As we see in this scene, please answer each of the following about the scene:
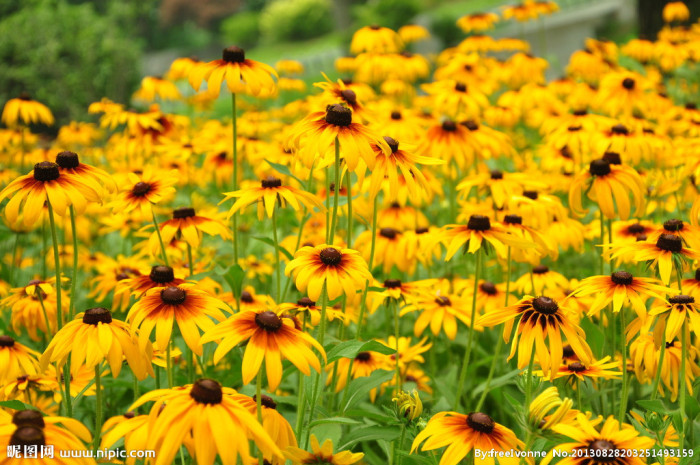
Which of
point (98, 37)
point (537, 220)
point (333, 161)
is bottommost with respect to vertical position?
point (537, 220)

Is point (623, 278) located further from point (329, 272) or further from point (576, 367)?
point (329, 272)

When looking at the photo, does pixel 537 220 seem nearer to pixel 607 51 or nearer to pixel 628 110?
pixel 628 110

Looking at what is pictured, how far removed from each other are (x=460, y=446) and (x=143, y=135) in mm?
2926

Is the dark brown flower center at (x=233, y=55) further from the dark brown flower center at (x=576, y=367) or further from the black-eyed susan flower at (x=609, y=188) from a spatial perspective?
the dark brown flower center at (x=576, y=367)

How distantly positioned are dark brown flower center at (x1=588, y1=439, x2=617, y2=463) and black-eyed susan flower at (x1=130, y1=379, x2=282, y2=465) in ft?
1.95

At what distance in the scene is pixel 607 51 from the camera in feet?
18.7

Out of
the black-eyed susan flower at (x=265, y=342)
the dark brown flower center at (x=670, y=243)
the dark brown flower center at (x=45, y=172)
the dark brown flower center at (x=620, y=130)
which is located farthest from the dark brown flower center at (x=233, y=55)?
the dark brown flower center at (x=620, y=130)

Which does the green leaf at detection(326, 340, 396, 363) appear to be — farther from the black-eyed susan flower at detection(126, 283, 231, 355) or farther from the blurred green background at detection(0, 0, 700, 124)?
the blurred green background at detection(0, 0, 700, 124)

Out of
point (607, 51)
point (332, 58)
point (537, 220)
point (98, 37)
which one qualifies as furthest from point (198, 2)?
point (537, 220)

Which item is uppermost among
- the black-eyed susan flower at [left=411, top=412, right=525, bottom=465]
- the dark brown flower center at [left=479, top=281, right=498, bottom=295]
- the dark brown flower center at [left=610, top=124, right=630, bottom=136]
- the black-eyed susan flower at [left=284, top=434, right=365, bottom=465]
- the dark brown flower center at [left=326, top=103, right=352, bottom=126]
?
the dark brown flower center at [left=610, top=124, right=630, bottom=136]

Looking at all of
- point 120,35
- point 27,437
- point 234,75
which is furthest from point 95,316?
point 120,35

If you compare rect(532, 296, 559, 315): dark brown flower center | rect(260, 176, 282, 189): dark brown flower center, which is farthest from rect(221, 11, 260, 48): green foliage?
rect(532, 296, 559, 315): dark brown flower center

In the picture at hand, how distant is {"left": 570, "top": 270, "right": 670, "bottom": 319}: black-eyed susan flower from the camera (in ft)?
5.63

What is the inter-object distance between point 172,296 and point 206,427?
1.59 ft
